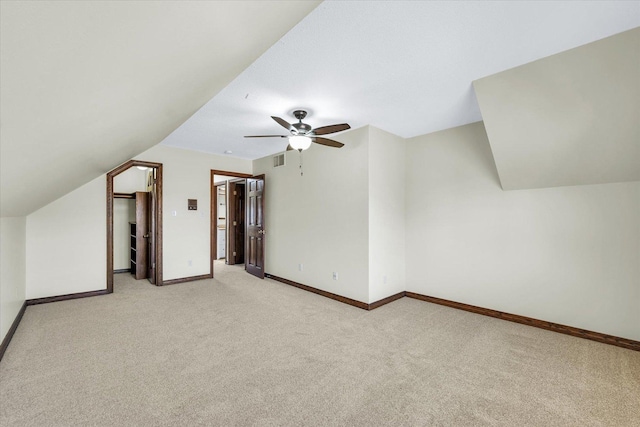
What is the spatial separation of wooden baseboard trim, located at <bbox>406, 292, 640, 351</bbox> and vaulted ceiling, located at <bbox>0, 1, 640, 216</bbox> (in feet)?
7.89

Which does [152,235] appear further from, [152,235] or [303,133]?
[303,133]

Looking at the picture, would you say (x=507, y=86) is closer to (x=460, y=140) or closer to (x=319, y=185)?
(x=460, y=140)

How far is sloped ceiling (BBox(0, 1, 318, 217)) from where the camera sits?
59 cm

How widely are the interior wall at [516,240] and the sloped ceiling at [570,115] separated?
0.26m

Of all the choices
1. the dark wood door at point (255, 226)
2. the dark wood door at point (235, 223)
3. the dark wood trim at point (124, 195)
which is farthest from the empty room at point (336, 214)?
the dark wood door at point (235, 223)

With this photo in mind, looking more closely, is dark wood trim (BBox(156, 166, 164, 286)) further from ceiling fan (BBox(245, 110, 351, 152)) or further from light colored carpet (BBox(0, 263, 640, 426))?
ceiling fan (BBox(245, 110, 351, 152))

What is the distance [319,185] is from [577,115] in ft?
9.94

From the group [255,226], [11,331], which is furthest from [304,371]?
[255,226]

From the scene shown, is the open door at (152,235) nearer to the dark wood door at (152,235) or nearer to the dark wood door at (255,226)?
the dark wood door at (152,235)

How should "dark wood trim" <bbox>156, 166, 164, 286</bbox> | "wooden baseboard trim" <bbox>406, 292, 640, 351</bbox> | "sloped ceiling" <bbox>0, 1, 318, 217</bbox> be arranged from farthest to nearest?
"dark wood trim" <bbox>156, 166, 164, 286</bbox>, "wooden baseboard trim" <bbox>406, 292, 640, 351</bbox>, "sloped ceiling" <bbox>0, 1, 318, 217</bbox>

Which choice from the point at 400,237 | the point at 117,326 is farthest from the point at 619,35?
the point at 117,326

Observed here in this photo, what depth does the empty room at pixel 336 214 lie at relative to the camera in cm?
121

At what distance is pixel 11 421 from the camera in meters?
1.69

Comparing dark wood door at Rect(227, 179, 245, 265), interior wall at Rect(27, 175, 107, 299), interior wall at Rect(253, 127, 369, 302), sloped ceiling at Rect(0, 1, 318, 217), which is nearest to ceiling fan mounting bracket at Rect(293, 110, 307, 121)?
interior wall at Rect(253, 127, 369, 302)
